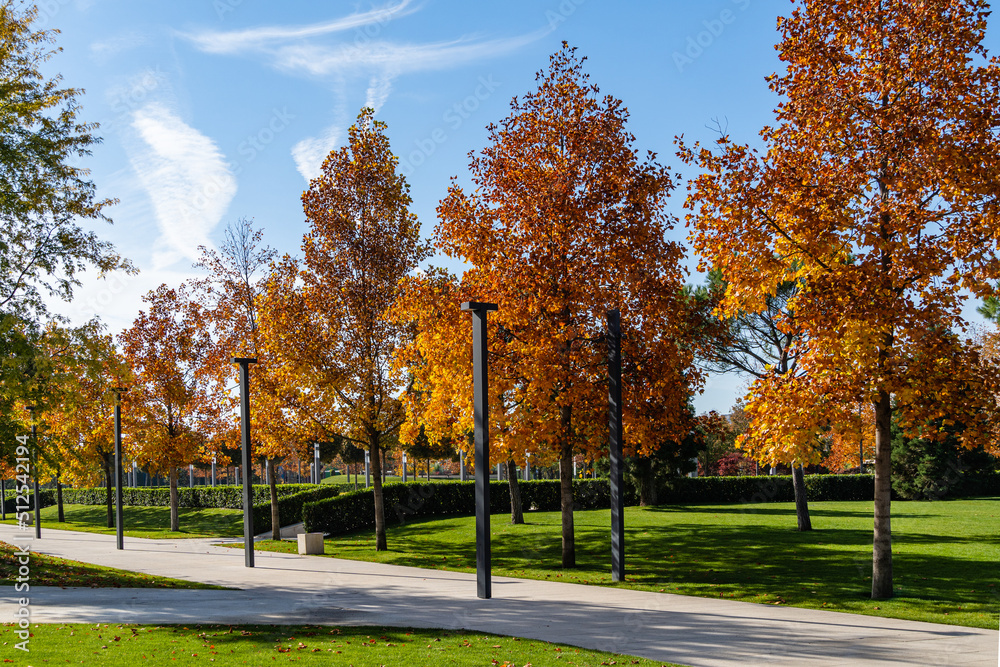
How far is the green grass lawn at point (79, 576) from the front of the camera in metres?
14.3

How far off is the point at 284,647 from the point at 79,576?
8933mm

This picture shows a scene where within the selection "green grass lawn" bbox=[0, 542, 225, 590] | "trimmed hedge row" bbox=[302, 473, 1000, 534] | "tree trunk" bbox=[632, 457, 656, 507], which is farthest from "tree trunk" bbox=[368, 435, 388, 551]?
"tree trunk" bbox=[632, 457, 656, 507]

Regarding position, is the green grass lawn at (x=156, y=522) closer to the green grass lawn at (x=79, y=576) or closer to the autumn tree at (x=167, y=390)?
the autumn tree at (x=167, y=390)

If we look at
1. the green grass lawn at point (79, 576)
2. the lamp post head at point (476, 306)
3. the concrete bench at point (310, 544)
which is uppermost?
the lamp post head at point (476, 306)

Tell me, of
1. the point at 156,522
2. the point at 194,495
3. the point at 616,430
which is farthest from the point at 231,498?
the point at 616,430

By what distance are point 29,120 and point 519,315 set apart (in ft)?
38.5

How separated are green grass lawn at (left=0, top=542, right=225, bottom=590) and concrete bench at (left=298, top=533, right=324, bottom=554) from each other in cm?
A: 488

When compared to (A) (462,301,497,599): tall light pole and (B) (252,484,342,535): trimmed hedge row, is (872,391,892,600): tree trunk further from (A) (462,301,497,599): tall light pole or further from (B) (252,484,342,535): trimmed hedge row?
(B) (252,484,342,535): trimmed hedge row

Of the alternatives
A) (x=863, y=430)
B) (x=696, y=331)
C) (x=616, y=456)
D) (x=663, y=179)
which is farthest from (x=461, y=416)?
(x=863, y=430)

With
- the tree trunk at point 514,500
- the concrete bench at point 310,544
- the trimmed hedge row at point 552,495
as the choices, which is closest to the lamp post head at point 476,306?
the concrete bench at point 310,544

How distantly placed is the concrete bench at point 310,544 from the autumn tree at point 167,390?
29.6ft

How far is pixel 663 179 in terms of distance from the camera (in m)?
15.5

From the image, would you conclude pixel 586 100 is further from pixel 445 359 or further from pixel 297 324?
pixel 297 324

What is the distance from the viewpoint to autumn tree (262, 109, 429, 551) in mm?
19562
